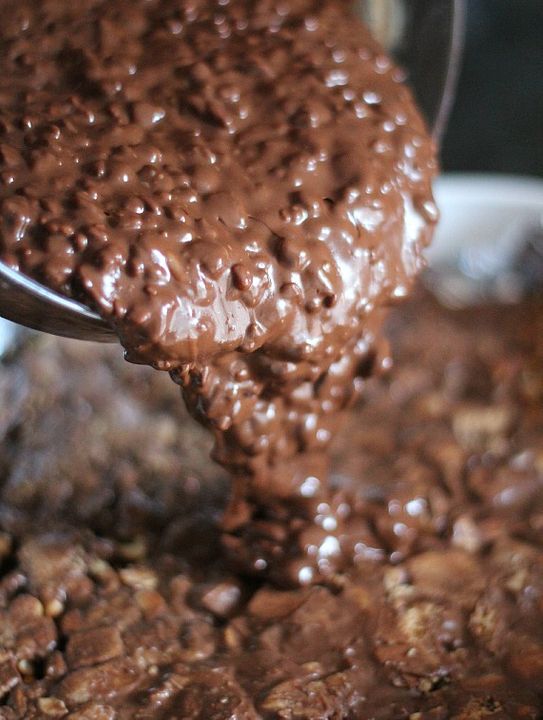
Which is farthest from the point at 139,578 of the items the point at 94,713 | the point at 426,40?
the point at 426,40

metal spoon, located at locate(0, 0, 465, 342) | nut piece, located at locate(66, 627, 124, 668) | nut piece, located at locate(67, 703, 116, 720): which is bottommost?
nut piece, located at locate(66, 627, 124, 668)

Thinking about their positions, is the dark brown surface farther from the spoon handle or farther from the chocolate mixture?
the spoon handle

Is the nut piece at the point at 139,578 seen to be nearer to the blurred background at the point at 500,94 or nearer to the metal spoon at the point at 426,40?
the metal spoon at the point at 426,40

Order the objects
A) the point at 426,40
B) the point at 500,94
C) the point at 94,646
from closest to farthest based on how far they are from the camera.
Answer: the point at 94,646, the point at 426,40, the point at 500,94

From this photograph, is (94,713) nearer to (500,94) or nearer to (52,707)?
(52,707)

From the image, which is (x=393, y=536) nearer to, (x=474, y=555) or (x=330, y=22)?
(x=474, y=555)

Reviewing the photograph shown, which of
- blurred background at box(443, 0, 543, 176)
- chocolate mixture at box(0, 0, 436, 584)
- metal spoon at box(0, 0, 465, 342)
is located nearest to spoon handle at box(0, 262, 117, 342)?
chocolate mixture at box(0, 0, 436, 584)

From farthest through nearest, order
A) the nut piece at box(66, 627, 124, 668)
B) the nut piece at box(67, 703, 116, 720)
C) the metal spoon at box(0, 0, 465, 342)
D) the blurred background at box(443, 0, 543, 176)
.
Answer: the blurred background at box(443, 0, 543, 176) < the metal spoon at box(0, 0, 465, 342) < the nut piece at box(66, 627, 124, 668) < the nut piece at box(67, 703, 116, 720)
